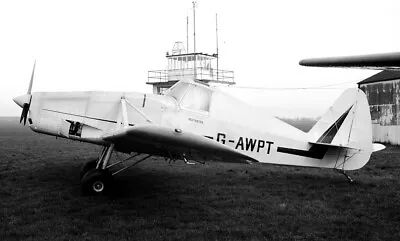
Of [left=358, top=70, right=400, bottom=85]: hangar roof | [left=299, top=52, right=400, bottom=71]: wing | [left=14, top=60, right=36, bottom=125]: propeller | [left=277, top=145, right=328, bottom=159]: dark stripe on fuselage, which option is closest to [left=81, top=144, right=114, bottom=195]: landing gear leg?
[left=14, top=60, right=36, bottom=125]: propeller

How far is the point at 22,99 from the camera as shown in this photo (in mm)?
8352

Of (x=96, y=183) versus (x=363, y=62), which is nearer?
(x=363, y=62)

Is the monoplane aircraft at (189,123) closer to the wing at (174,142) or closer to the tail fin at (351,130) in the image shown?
the tail fin at (351,130)

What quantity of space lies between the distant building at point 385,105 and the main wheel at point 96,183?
1869 cm

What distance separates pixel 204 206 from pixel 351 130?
393 cm

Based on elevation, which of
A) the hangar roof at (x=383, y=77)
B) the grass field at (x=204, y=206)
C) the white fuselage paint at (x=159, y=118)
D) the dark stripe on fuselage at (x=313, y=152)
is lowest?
the grass field at (x=204, y=206)

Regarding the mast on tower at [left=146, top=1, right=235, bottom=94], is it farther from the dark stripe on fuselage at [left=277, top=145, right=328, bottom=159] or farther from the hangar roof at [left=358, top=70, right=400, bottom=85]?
the dark stripe on fuselage at [left=277, top=145, right=328, bottom=159]

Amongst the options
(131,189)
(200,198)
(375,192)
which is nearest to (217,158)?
(200,198)

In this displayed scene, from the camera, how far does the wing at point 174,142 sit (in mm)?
5871

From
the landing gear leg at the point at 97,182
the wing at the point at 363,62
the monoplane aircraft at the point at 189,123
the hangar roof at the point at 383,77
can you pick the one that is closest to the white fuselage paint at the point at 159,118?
the monoplane aircraft at the point at 189,123

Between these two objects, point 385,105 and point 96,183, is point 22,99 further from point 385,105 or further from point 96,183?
point 385,105

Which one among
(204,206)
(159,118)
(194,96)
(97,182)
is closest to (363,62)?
(204,206)

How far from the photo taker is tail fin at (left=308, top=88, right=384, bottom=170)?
8.73m

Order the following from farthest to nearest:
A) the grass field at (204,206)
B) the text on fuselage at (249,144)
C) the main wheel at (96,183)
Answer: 1. the text on fuselage at (249,144)
2. the main wheel at (96,183)
3. the grass field at (204,206)
